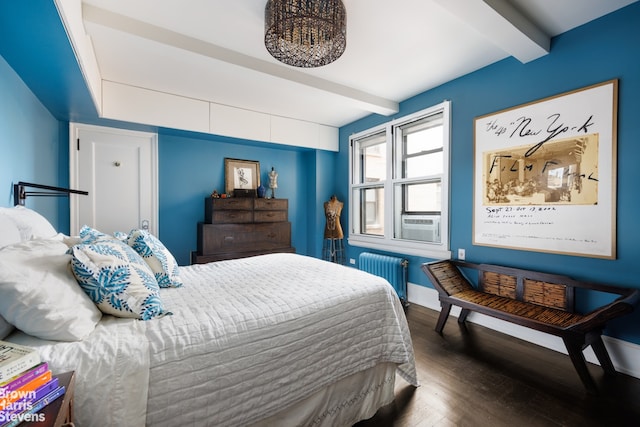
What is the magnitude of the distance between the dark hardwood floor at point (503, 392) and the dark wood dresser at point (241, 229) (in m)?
2.30

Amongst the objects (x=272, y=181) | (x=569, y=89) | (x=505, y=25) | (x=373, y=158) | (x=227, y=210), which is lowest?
(x=227, y=210)

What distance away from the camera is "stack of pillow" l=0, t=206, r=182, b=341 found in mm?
873

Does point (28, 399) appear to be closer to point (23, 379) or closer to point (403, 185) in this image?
point (23, 379)

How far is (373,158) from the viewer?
415cm

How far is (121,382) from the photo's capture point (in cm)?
87

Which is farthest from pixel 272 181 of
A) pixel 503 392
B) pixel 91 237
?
pixel 503 392

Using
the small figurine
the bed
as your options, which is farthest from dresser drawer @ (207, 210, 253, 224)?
the bed

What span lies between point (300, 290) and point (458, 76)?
278 cm

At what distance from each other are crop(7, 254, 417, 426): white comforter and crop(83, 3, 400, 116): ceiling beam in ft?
6.03

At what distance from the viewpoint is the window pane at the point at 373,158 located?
3.95 metres

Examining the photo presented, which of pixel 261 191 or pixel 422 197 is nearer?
pixel 422 197

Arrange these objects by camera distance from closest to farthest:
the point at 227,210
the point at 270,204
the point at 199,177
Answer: the point at 227,210 < the point at 199,177 < the point at 270,204

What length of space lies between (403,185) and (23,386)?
359 cm

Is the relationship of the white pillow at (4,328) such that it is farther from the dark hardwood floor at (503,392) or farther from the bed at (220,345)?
the dark hardwood floor at (503,392)
